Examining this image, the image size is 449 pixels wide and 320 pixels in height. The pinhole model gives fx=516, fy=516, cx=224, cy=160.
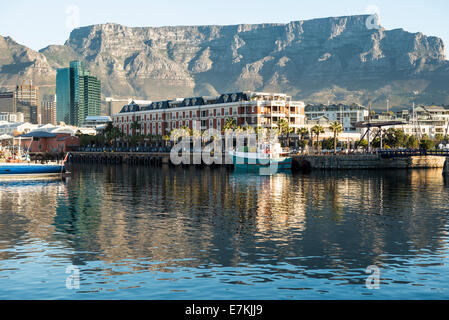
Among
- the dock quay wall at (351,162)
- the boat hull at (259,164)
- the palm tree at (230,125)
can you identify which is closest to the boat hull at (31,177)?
the boat hull at (259,164)

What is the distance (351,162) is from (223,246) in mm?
115576

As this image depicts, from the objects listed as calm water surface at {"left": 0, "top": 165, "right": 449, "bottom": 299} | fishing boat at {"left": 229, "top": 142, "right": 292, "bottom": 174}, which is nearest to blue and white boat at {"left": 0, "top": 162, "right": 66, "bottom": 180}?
calm water surface at {"left": 0, "top": 165, "right": 449, "bottom": 299}

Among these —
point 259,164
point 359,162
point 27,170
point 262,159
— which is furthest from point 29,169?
point 359,162

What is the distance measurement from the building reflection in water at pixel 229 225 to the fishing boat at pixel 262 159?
52.0 m

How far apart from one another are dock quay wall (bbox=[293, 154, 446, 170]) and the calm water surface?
74.1 m

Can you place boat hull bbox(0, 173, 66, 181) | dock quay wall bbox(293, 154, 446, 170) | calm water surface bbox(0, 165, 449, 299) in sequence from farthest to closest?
dock quay wall bbox(293, 154, 446, 170) < boat hull bbox(0, 173, 66, 181) < calm water surface bbox(0, 165, 449, 299)

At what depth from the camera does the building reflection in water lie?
1389 inches

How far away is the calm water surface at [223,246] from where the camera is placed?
28.0 meters

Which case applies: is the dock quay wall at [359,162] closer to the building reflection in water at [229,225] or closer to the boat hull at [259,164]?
the boat hull at [259,164]

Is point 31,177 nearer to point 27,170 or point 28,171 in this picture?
point 28,171

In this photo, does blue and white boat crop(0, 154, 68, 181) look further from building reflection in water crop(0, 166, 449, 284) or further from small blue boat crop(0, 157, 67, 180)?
building reflection in water crop(0, 166, 449, 284)

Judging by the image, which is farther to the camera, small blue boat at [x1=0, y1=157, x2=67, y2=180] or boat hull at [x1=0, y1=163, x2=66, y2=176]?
boat hull at [x1=0, y1=163, x2=66, y2=176]

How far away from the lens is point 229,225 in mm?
48094
